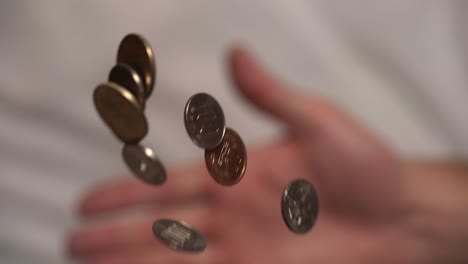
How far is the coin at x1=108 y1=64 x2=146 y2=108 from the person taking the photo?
34 centimetres

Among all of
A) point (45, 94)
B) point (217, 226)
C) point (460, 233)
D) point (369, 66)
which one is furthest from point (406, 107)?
point (45, 94)

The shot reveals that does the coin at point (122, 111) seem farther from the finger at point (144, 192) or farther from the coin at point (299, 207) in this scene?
the finger at point (144, 192)

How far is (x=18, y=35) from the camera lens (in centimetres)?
69

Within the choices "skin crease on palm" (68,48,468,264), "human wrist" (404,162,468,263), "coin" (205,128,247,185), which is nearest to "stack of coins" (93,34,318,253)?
"coin" (205,128,247,185)

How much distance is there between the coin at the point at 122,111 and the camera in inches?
13.2

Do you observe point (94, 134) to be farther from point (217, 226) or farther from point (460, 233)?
point (460, 233)

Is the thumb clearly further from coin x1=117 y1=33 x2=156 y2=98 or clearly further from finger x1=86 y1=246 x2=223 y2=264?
coin x1=117 y1=33 x2=156 y2=98

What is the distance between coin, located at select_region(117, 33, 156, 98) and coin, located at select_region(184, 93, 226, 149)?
44mm

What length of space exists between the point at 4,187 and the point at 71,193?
72 mm

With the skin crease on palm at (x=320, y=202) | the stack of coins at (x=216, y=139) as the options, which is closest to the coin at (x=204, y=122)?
the stack of coins at (x=216, y=139)

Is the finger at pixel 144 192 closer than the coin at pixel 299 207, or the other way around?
the coin at pixel 299 207

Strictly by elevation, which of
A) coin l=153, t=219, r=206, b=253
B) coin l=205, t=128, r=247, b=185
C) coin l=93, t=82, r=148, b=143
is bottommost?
coin l=153, t=219, r=206, b=253

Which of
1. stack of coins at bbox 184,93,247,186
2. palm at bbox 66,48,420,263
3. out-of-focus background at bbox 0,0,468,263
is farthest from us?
out-of-focus background at bbox 0,0,468,263

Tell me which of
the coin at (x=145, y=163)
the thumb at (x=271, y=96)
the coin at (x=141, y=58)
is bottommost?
the coin at (x=145, y=163)
